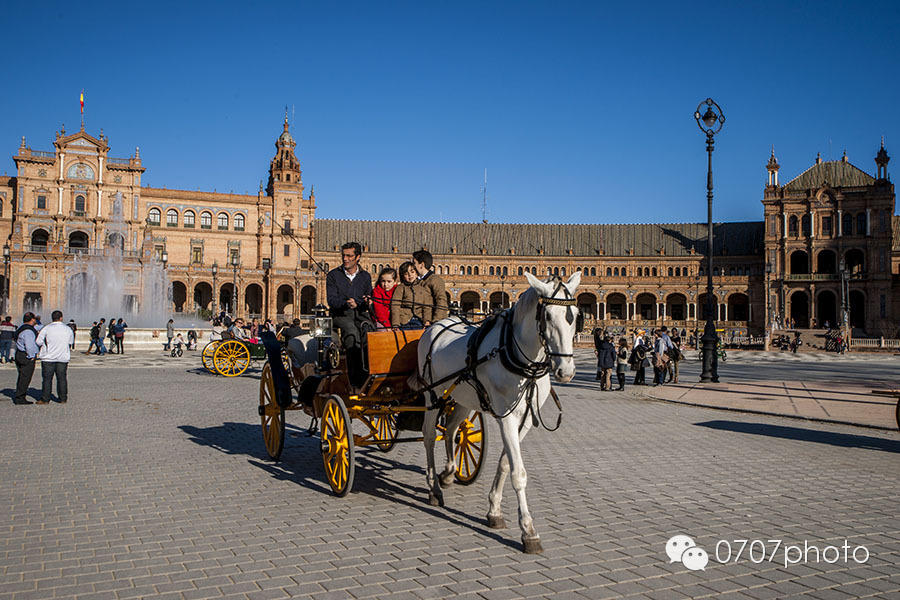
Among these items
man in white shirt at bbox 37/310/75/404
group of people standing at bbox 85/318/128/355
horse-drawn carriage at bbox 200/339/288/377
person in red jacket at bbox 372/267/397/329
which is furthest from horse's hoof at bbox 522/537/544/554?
group of people standing at bbox 85/318/128/355

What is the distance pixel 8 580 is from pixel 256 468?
11.1ft

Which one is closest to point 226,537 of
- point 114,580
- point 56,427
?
point 114,580

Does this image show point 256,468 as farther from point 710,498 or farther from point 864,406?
point 864,406

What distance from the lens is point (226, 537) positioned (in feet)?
16.5

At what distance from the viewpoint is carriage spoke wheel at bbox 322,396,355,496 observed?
602cm

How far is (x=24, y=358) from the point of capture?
12531 millimetres

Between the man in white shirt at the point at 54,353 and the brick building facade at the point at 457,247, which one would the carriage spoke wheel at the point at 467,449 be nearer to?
the man in white shirt at the point at 54,353

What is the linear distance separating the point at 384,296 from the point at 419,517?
2661mm

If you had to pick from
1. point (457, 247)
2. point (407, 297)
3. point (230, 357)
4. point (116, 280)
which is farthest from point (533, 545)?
point (457, 247)

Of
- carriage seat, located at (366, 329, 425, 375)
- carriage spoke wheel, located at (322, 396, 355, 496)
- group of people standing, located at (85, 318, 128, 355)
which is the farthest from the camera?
group of people standing, located at (85, 318, 128, 355)

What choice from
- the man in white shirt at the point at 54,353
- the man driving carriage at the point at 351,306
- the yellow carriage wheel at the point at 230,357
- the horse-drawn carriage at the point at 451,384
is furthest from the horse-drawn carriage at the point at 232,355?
the man driving carriage at the point at 351,306

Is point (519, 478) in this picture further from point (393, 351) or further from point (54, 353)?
point (54, 353)

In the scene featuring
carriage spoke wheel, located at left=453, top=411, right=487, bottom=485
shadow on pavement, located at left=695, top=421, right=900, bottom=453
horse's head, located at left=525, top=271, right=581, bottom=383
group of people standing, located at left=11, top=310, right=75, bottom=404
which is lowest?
shadow on pavement, located at left=695, top=421, right=900, bottom=453

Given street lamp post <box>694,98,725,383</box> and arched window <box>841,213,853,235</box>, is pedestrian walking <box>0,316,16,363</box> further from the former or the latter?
arched window <box>841,213,853,235</box>
